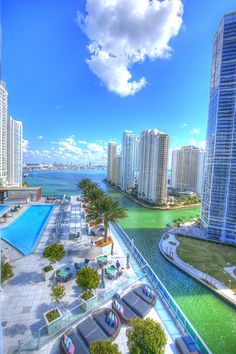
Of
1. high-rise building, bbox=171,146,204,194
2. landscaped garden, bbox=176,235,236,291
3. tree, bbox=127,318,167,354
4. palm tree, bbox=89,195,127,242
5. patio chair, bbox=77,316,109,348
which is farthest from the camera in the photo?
high-rise building, bbox=171,146,204,194

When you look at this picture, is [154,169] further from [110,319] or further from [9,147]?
[110,319]

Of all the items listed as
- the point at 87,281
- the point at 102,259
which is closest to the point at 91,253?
the point at 102,259

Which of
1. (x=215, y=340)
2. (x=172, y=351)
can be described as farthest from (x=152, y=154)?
(x=172, y=351)

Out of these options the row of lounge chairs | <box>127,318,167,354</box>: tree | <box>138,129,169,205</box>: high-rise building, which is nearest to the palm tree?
the row of lounge chairs

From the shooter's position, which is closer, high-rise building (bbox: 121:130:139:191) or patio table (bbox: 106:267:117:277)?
patio table (bbox: 106:267:117:277)

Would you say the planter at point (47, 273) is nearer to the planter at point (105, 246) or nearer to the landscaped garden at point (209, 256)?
the planter at point (105, 246)

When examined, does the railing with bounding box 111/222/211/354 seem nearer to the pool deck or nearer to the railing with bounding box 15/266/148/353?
the pool deck

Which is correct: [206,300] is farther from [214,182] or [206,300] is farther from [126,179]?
[126,179]

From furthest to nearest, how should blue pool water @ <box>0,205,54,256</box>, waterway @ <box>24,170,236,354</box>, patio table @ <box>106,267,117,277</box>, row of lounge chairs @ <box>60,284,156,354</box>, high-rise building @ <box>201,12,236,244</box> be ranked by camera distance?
high-rise building @ <box>201,12,236,244</box> < blue pool water @ <box>0,205,54,256</box> < patio table @ <box>106,267,117,277</box> < waterway @ <box>24,170,236,354</box> < row of lounge chairs @ <box>60,284,156,354</box>
